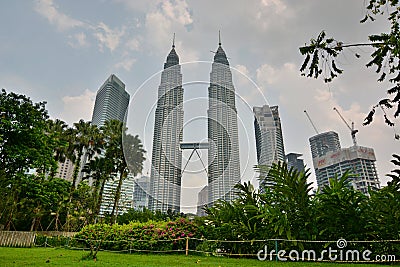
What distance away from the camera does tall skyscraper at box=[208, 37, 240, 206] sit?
6246mm

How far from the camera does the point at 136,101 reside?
6789 millimetres

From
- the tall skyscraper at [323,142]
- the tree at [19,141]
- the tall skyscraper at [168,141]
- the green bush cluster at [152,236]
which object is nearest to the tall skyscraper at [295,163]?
the tall skyscraper at [168,141]

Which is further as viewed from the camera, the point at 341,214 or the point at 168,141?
the point at 168,141

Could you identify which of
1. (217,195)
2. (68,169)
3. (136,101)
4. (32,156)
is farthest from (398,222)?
(68,169)

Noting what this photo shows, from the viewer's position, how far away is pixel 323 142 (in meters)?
92.5

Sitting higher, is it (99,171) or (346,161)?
(346,161)

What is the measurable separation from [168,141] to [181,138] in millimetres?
286

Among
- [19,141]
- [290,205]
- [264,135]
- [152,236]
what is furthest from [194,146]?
[19,141]

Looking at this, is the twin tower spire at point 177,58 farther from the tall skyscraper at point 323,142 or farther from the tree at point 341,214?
the tall skyscraper at point 323,142

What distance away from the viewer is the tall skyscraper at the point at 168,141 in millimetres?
6129

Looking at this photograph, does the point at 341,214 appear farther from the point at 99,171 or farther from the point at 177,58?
the point at 99,171

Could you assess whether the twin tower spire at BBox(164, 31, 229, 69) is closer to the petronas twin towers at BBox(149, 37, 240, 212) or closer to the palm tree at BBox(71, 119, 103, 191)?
the petronas twin towers at BBox(149, 37, 240, 212)

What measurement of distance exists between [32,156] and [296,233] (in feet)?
55.8

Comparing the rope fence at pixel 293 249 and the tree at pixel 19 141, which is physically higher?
the tree at pixel 19 141
